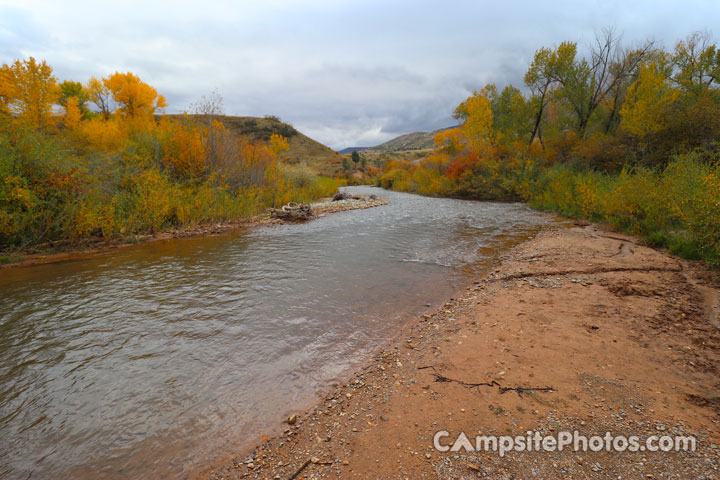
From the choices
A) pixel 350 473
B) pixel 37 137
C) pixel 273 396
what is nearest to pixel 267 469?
pixel 350 473

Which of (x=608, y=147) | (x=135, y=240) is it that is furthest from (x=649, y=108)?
(x=135, y=240)

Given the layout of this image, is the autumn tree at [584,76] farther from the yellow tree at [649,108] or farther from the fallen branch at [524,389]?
the fallen branch at [524,389]

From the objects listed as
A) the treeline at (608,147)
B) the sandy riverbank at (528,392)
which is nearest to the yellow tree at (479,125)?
the treeline at (608,147)

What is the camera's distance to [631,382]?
2533 mm

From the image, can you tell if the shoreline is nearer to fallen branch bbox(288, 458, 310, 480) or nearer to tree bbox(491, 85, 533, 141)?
fallen branch bbox(288, 458, 310, 480)

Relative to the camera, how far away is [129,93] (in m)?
30.1

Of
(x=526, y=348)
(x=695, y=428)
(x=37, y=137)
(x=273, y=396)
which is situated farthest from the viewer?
(x=37, y=137)

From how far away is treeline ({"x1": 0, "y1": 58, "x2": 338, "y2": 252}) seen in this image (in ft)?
24.4

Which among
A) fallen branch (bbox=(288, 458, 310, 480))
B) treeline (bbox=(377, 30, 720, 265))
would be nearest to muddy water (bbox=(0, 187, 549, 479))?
fallen branch (bbox=(288, 458, 310, 480))

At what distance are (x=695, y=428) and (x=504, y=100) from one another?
35.6 m

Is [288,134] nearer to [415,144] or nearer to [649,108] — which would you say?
[649,108]

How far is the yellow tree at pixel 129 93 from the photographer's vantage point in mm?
30109

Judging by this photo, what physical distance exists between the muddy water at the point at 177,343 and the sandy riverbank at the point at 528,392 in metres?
0.48

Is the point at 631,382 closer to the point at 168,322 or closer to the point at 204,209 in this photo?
the point at 168,322
